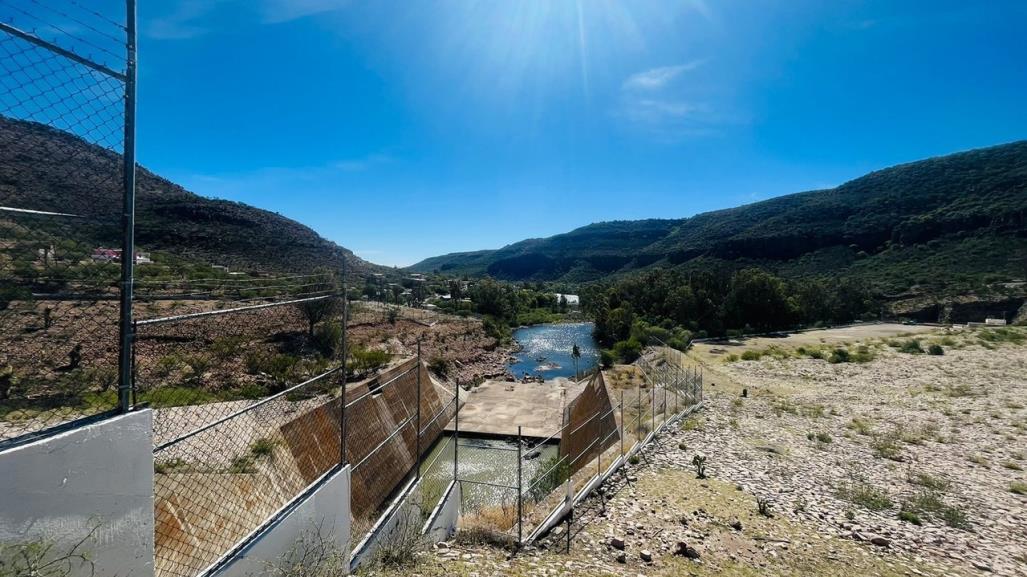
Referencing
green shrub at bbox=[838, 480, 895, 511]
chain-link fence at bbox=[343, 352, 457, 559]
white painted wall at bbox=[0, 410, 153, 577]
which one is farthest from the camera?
green shrub at bbox=[838, 480, 895, 511]

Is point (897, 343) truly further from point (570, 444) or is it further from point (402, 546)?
point (402, 546)

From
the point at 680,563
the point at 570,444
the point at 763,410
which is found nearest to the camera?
the point at 680,563

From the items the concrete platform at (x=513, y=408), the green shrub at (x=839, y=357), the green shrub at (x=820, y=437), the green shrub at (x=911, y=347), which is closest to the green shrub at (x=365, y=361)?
the concrete platform at (x=513, y=408)

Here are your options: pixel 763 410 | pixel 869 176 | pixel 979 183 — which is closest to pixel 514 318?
pixel 763 410

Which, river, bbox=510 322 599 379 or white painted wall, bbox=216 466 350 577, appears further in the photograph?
river, bbox=510 322 599 379

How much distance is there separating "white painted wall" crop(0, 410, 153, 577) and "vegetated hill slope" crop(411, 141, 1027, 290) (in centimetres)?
6935

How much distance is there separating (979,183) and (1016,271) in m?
30.7

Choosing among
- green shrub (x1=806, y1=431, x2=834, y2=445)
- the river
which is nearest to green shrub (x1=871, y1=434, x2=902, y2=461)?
green shrub (x1=806, y1=431, x2=834, y2=445)

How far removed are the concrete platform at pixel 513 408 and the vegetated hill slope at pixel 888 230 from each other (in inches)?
2102

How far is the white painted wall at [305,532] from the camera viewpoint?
4.28 metres

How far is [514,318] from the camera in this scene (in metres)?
Result: 67.6

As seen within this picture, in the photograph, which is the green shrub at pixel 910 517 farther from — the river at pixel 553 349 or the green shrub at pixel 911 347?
the green shrub at pixel 911 347

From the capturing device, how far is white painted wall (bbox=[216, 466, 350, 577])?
4277mm

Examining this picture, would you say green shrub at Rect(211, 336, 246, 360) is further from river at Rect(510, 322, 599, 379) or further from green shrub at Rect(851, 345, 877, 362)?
green shrub at Rect(851, 345, 877, 362)
